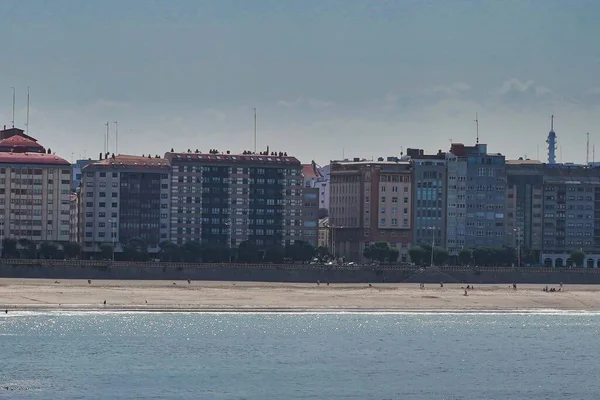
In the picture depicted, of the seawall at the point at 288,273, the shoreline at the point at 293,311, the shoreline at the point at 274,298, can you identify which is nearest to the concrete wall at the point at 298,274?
the seawall at the point at 288,273

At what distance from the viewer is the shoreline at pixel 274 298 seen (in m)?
145

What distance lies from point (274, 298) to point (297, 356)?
42.5 metres

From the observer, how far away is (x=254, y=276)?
183 metres

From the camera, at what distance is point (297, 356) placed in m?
115

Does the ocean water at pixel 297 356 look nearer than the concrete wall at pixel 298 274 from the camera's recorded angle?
Yes

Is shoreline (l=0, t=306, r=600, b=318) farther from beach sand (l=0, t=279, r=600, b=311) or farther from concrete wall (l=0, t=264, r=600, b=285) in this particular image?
concrete wall (l=0, t=264, r=600, b=285)

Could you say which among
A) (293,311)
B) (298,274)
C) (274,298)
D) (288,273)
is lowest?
(293,311)

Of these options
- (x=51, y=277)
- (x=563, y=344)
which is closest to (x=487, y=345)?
(x=563, y=344)

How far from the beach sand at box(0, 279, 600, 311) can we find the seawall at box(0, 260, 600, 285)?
14.1 ft

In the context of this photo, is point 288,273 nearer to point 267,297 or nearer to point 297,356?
point 267,297

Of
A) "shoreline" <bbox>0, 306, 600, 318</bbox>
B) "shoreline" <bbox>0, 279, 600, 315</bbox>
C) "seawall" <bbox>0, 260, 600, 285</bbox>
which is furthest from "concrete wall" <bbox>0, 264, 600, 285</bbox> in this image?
"shoreline" <bbox>0, 306, 600, 318</bbox>

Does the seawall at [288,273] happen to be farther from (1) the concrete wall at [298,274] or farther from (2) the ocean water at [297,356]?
(2) the ocean water at [297,356]

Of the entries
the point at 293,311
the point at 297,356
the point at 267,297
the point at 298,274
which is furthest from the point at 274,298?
the point at 297,356

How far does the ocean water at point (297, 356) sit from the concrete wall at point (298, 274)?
29.1 m
